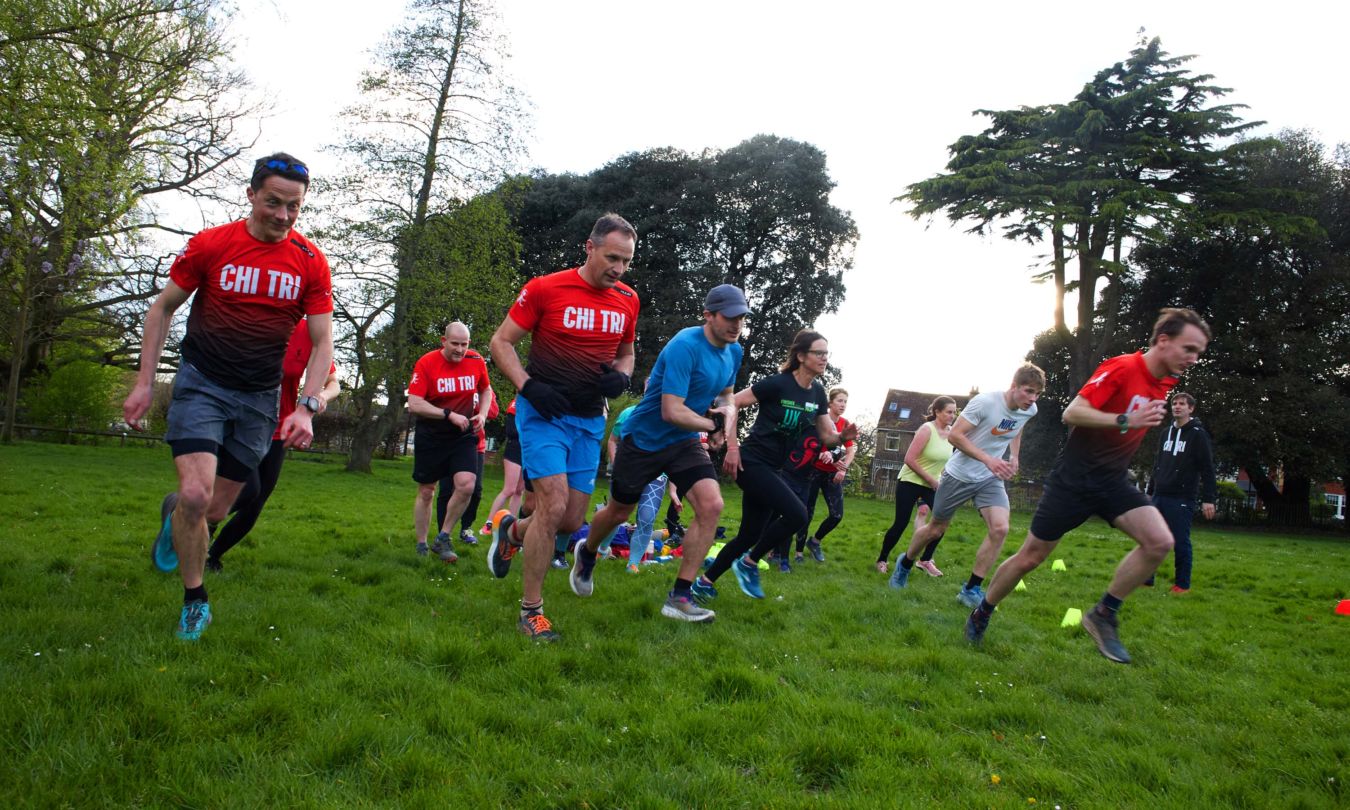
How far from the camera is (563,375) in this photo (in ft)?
15.5

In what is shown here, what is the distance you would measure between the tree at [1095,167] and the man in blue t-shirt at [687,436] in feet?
83.5

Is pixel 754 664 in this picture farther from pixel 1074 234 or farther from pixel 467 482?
pixel 1074 234

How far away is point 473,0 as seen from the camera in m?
23.7

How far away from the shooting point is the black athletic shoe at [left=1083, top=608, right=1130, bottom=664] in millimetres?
4816

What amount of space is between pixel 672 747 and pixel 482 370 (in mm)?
4984

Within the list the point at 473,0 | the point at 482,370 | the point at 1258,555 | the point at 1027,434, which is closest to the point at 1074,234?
the point at 1027,434

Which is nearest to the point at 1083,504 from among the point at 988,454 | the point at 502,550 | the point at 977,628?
the point at 977,628

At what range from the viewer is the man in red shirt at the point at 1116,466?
4629 millimetres

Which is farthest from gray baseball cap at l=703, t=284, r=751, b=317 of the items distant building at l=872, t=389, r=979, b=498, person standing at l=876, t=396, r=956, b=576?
distant building at l=872, t=389, r=979, b=498

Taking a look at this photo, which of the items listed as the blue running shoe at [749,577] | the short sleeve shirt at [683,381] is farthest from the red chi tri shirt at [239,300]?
the blue running shoe at [749,577]

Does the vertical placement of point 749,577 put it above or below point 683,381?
below

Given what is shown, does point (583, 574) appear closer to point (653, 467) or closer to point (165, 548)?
point (653, 467)

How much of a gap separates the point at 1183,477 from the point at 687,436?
7.11m

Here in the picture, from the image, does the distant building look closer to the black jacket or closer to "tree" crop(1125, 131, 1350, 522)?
"tree" crop(1125, 131, 1350, 522)
